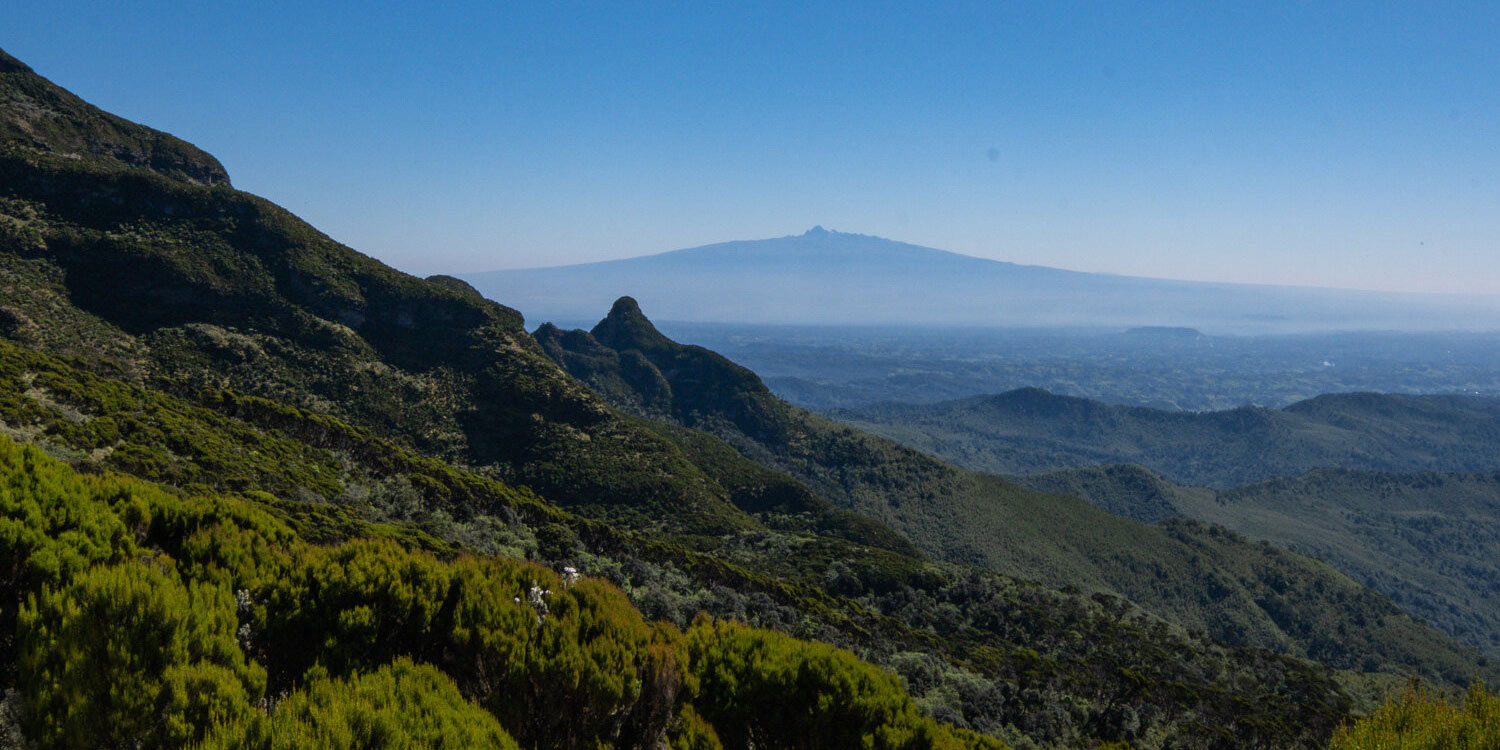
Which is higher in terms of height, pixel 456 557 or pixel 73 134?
pixel 73 134

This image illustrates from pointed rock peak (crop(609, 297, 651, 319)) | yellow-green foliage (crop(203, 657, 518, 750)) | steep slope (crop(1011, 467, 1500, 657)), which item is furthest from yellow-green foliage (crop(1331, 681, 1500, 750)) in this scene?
pointed rock peak (crop(609, 297, 651, 319))

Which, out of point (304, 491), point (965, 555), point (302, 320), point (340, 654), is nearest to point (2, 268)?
point (302, 320)

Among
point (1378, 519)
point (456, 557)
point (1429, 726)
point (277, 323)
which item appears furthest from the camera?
point (1378, 519)

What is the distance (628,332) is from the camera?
124 m

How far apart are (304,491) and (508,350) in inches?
1124

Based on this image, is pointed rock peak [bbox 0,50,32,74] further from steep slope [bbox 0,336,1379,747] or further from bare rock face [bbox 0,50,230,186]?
steep slope [bbox 0,336,1379,747]

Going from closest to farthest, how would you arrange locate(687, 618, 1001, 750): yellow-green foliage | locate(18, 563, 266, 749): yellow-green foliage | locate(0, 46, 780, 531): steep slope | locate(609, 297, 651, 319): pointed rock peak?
1. locate(18, 563, 266, 749): yellow-green foliage
2. locate(687, 618, 1001, 750): yellow-green foliage
3. locate(0, 46, 780, 531): steep slope
4. locate(609, 297, 651, 319): pointed rock peak

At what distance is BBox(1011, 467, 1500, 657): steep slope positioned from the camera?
4320 inches

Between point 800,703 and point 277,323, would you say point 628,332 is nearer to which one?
point 277,323

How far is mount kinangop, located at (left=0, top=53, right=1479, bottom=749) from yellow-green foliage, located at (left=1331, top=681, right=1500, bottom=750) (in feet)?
15.2

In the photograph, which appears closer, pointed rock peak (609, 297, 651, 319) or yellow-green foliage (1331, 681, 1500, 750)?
yellow-green foliage (1331, 681, 1500, 750)

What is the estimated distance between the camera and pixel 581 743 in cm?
819

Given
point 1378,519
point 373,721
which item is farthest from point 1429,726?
point 1378,519

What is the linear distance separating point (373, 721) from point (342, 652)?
3058 millimetres
